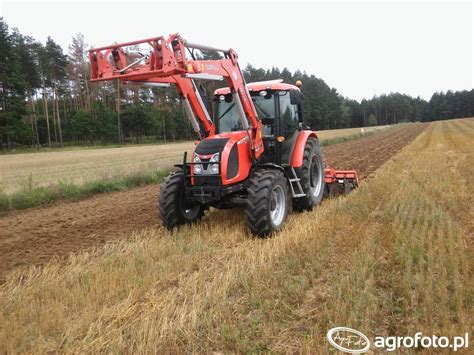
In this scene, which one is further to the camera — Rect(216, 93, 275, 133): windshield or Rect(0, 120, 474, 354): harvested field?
Rect(216, 93, 275, 133): windshield

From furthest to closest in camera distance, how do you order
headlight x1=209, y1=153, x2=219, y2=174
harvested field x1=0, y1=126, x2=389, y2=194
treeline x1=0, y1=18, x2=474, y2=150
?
1. treeline x1=0, y1=18, x2=474, y2=150
2. harvested field x1=0, y1=126, x2=389, y2=194
3. headlight x1=209, y1=153, x2=219, y2=174

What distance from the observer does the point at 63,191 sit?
10.8 m

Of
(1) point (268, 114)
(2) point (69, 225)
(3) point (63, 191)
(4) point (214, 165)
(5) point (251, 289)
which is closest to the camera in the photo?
(5) point (251, 289)

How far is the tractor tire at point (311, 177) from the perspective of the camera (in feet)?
24.5

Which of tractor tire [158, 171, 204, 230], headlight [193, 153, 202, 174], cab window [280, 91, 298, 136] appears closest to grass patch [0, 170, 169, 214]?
tractor tire [158, 171, 204, 230]

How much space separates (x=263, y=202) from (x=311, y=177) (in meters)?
2.89

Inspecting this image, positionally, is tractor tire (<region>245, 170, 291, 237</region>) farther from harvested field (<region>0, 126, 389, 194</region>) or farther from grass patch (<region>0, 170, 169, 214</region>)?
harvested field (<region>0, 126, 389, 194</region>)

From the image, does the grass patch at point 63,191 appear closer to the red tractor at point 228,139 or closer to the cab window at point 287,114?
the red tractor at point 228,139

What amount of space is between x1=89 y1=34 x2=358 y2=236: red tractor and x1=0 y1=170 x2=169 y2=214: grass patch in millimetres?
5343

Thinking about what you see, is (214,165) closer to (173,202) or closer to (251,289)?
(173,202)

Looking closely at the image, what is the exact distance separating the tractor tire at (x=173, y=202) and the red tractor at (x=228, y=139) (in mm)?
17

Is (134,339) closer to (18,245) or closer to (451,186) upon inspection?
(18,245)

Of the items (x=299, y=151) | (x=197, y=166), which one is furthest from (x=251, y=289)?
(x=299, y=151)

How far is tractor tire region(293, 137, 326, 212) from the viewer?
7.47m
